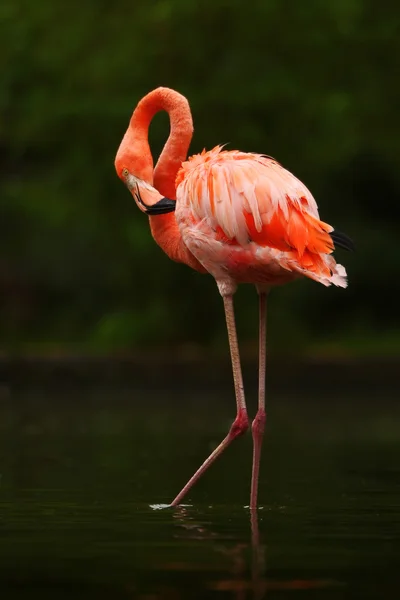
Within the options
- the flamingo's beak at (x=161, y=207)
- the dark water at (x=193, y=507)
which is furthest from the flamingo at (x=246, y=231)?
the dark water at (x=193, y=507)

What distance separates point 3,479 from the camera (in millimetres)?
8727

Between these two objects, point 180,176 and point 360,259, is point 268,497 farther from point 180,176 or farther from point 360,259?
point 360,259

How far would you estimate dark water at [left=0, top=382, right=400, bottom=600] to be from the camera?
5078 mm

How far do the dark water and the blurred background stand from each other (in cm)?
455

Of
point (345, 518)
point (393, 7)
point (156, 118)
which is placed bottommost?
point (345, 518)

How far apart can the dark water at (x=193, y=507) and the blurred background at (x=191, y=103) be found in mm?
4548

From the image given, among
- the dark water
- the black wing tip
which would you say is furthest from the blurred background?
the black wing tip

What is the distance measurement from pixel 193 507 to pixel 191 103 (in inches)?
435

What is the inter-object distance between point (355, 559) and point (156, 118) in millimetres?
12989

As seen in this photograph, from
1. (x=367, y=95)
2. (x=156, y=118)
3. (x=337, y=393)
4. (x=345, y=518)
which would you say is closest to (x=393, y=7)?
(x=367, y=95)

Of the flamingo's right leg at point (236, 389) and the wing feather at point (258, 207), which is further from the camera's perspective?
the flamingo's right leg at point (236, 389)

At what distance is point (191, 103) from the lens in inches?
707

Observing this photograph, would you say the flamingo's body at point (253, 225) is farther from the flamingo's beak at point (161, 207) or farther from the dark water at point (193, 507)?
the dark water at point (193, 507)

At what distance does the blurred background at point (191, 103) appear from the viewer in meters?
18.1
